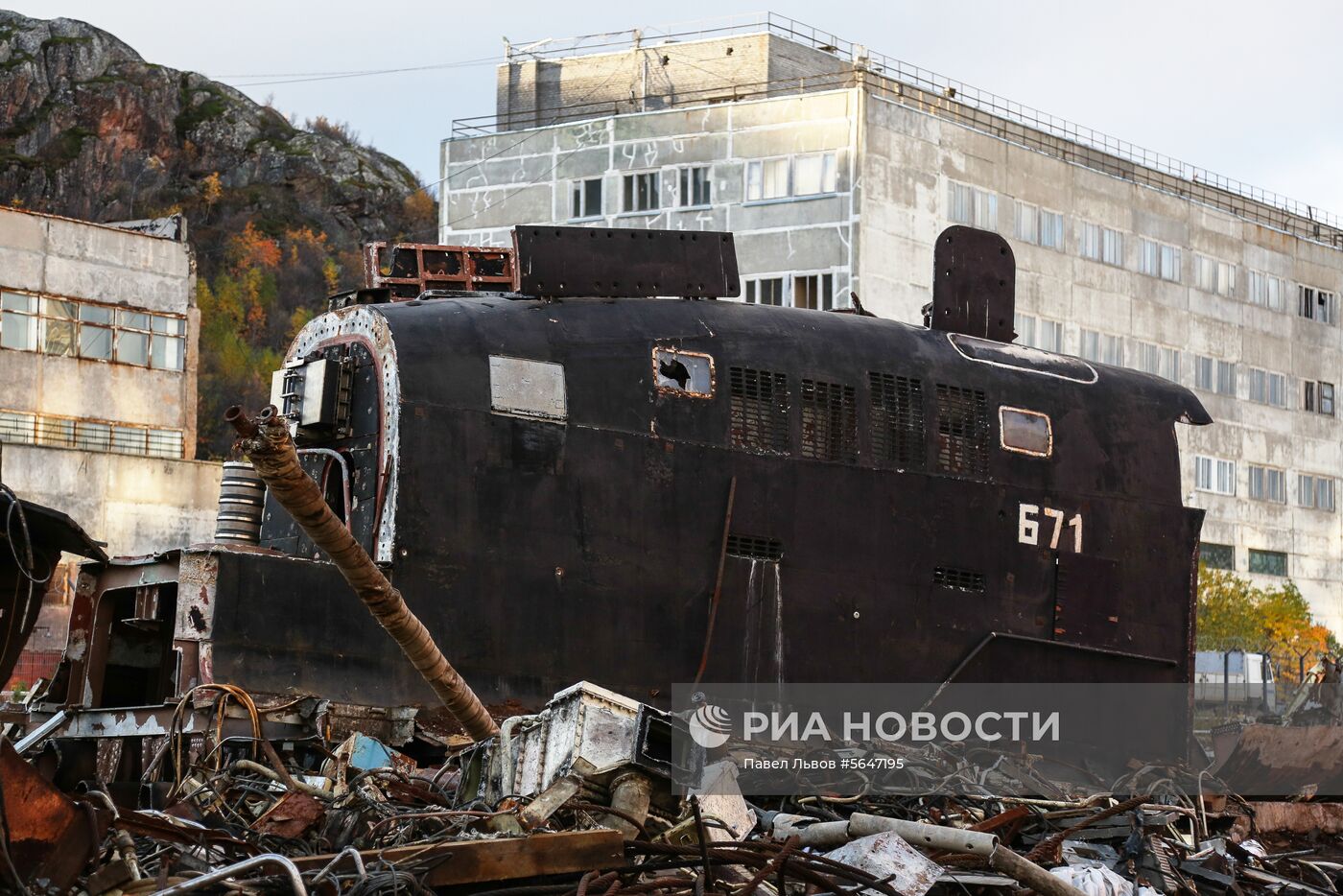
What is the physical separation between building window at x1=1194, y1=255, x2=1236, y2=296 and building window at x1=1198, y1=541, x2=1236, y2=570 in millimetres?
9174

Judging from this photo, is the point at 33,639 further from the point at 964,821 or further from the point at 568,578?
the point at 964,821

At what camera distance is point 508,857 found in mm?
8867

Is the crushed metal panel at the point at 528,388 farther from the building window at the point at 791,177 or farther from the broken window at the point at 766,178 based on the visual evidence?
the broken window at the point at 766,178

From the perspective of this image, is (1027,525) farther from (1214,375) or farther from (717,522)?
(1214,375)

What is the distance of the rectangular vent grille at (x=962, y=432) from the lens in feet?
52.6

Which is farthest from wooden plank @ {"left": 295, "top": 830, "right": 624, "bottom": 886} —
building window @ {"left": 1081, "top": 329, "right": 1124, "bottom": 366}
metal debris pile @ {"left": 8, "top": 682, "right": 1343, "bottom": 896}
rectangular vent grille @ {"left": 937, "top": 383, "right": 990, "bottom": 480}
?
building window @ {"left": 1081, "top": 329, "right": 1124, "bottom": 366}

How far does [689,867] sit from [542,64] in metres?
61.8

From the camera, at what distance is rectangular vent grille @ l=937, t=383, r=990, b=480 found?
52.6 feet

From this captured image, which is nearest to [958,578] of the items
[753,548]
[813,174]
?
[753,548]

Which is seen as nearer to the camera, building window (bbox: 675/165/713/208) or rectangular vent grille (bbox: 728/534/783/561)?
rectangular vent grille (bbox: 728/534/783/561)

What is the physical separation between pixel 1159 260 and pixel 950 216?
34.9ft

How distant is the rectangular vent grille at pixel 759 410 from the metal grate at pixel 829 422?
21cm

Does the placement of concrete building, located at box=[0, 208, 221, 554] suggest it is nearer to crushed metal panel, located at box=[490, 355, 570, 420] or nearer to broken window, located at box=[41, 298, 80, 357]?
broken window, located at box=[41, 298, 80, 357]

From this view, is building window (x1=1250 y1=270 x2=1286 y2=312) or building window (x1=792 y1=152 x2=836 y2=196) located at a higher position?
building window (x1=792 y1=152 x2=836 y2=196)
